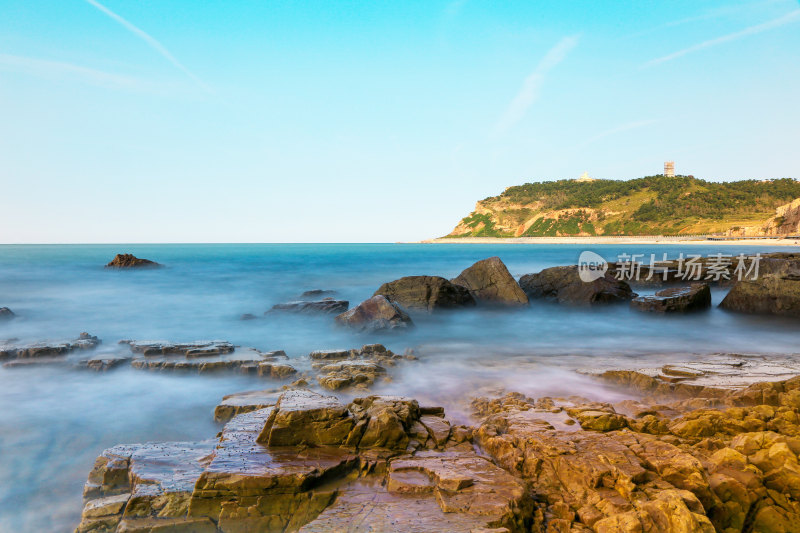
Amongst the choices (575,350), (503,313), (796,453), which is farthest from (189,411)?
(503,313)

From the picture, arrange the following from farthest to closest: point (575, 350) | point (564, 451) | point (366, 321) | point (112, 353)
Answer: point (366, 321)
point (575, 350)
point (112, 353)
point (564, 451)

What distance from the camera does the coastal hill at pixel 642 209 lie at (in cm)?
9744

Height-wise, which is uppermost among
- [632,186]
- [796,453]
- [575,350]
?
[632,186]

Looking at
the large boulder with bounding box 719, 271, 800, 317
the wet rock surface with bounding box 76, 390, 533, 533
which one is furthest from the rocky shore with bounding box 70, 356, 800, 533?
the large boulder with bounding box 719, 271, 800, 317

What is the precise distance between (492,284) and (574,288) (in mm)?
3037

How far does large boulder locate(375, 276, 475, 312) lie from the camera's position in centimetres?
1534

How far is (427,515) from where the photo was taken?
3.60 metres

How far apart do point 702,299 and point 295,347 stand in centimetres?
1322

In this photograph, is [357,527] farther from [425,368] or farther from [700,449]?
[425,368]

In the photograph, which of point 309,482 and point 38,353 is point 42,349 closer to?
point 38,353

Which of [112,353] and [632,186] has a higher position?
[632,186]

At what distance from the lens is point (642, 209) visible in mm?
115562

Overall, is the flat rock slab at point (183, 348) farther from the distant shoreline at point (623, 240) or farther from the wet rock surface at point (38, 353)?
the distant shoreline at point (623, 240)

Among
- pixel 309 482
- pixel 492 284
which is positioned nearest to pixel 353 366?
pixel 309 482
